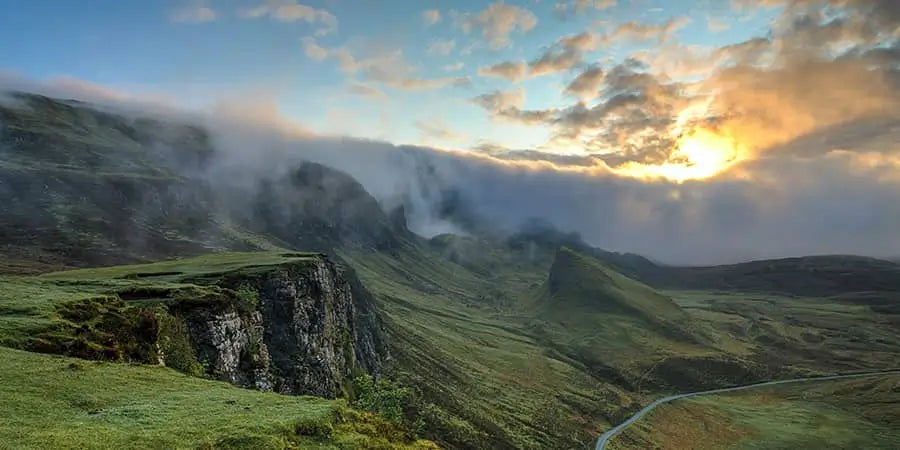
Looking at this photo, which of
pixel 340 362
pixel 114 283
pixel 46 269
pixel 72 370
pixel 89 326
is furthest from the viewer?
pixel 46 269

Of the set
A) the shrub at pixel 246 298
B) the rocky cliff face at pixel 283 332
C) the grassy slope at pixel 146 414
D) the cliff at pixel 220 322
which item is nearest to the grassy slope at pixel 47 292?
the cliff at pixel 220 322

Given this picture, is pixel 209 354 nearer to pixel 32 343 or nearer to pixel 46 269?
pixel 32 343

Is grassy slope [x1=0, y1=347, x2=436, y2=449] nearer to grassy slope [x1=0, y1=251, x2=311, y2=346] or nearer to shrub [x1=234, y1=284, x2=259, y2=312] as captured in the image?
grassy slope [x1=0, y1=251, x2=311, y2=346]

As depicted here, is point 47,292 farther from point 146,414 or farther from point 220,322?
point 146,414

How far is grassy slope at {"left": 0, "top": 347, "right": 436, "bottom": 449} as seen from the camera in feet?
94.7

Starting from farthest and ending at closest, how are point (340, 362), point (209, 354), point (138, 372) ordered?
point (340, 362)
point (209, 354)
point (138, 372)

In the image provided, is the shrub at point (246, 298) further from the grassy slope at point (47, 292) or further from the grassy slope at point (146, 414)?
the grassy slope at point (146, 414)

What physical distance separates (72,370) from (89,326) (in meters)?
13.3

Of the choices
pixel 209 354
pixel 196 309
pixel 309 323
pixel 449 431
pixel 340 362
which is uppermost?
pixel 196 309

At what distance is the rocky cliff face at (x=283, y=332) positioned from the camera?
66000 mm

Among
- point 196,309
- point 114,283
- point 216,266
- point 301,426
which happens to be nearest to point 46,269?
point 216,266

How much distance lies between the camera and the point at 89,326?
5006 centimetres

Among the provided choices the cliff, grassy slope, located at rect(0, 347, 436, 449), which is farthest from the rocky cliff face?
grassy slope, located at rect(0, 347, 436, 449)

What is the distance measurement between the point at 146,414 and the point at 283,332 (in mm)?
72831
